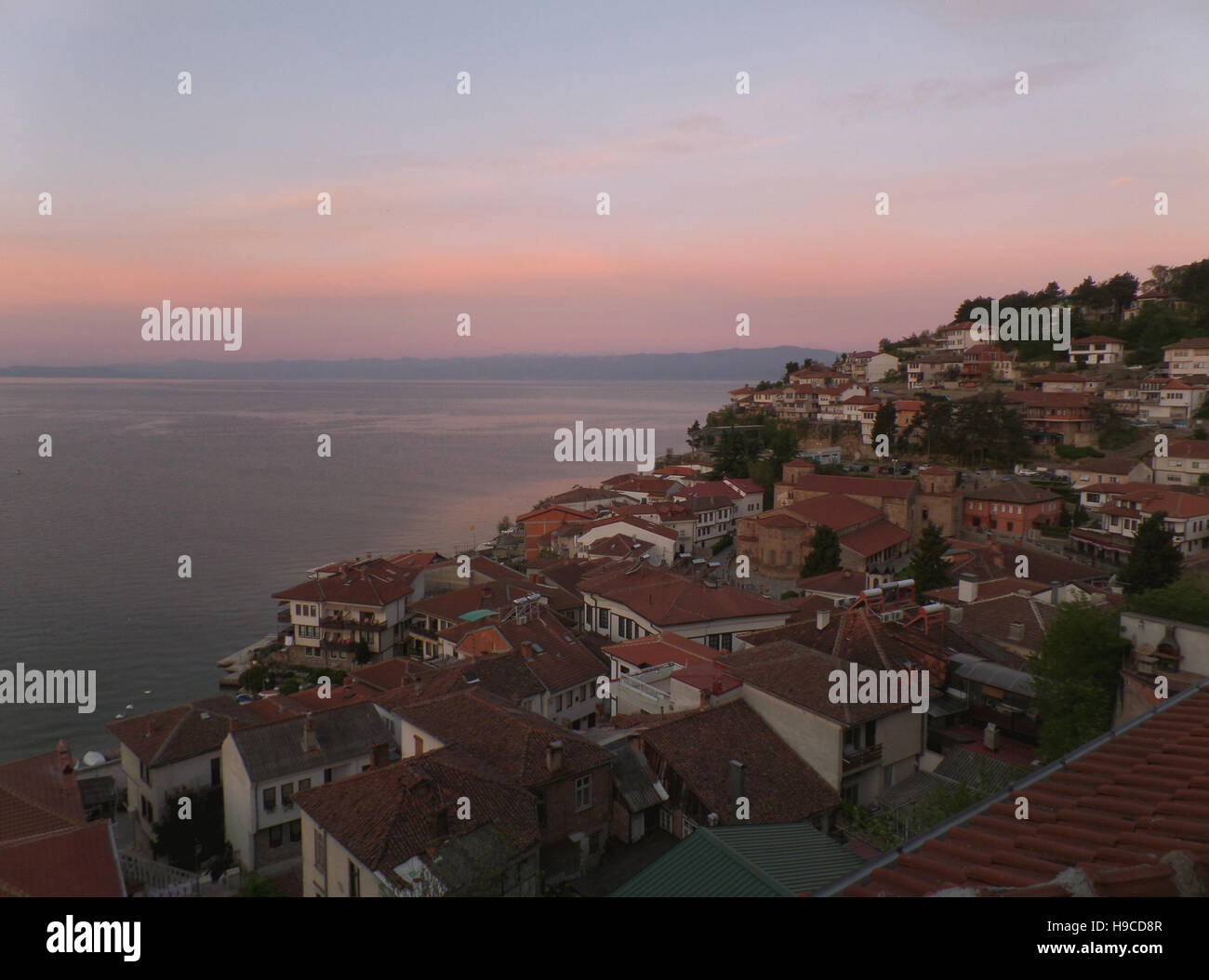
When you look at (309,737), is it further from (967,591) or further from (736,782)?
(967,591)

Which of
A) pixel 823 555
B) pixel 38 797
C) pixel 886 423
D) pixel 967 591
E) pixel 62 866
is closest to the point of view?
pixel 62 866

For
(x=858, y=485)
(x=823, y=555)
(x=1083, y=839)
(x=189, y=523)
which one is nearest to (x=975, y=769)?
(x=1083, y=839)

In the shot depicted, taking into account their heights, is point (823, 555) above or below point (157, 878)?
above

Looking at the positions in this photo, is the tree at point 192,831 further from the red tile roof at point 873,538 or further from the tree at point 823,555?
the red tile roof at point 873,538

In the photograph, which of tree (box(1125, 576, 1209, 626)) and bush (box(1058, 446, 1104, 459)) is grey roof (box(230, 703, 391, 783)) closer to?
tree (box(1125, 576, 1209, 626))

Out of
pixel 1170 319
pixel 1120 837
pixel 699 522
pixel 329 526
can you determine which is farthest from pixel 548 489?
pixel 1120 837
